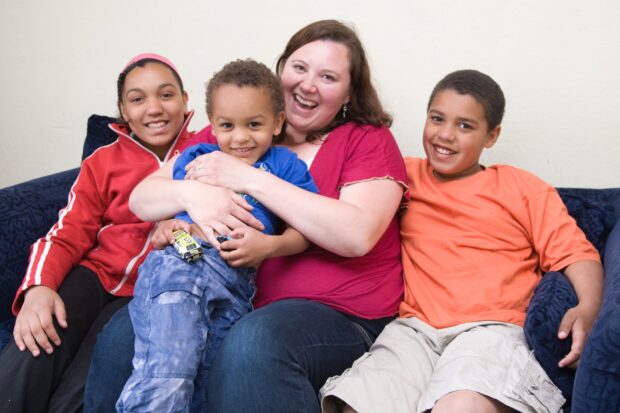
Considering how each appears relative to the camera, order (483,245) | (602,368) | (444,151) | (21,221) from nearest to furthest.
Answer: (602,368) < (483,245) < (444,151) < (21,221)

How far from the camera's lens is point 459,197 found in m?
1.59

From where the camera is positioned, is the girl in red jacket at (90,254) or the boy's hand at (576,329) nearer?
the boy's hand at (576,329)

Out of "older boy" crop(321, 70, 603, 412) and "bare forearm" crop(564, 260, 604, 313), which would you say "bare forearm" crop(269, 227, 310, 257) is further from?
"bare forearm" crop(564, 260, 604, 313)

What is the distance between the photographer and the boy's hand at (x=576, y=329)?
1.19 metres

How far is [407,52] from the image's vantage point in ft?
6.73

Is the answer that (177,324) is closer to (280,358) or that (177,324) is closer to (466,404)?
(280,358)

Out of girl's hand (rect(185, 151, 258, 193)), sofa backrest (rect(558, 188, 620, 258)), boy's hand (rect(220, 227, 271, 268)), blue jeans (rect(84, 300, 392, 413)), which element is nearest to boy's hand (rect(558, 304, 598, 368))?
sofa backrest (rect(558, 188, 620, 258))

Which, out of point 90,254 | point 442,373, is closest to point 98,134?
point 90,254

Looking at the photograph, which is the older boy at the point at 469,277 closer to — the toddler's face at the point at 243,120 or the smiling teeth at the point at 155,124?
the toddler's face at the point at 243,120

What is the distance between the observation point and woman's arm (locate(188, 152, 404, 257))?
1.38 m

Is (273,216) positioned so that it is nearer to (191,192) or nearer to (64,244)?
(191,192)

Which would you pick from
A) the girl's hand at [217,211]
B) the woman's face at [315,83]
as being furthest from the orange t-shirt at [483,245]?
the girl's hand at [217,211]

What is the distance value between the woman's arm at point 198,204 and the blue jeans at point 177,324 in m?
0.08

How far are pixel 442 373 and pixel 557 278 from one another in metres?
0.38
